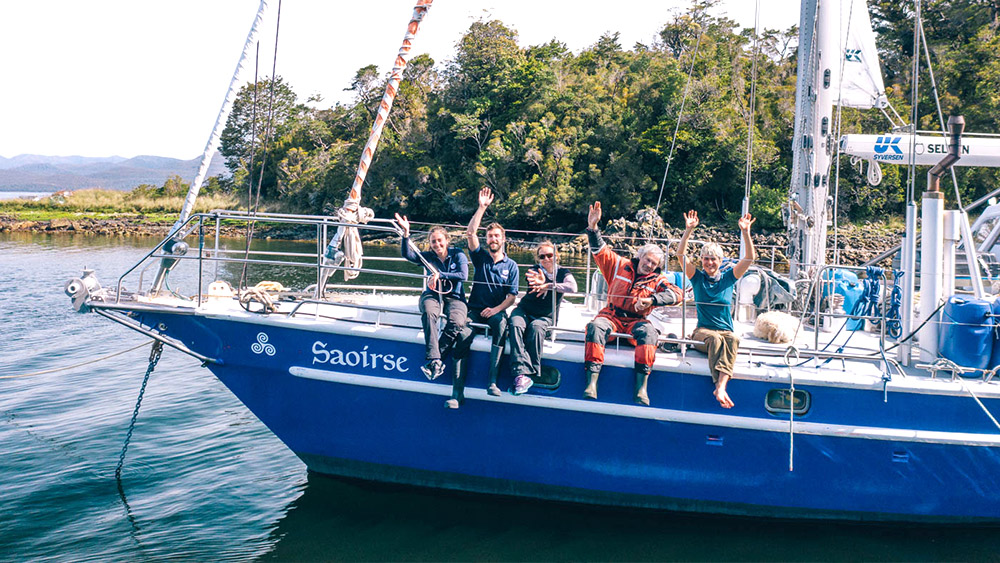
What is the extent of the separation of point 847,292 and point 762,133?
35.2 metres

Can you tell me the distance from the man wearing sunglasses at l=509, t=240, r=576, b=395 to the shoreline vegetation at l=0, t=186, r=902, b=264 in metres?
17.5

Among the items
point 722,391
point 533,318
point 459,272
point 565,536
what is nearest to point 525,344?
point 533,318

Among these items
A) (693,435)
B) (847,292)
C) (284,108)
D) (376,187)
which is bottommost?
(693,435)

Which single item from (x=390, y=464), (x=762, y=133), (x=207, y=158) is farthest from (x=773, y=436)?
(x=762, y=133)

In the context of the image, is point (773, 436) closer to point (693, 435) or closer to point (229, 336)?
point (693, 435)

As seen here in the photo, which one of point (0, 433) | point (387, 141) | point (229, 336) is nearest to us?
point (229, 336)

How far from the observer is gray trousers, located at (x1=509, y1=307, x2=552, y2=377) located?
673 centimetres

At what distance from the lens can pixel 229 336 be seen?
24.7 feet

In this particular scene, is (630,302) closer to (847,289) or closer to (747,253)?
(747,253)

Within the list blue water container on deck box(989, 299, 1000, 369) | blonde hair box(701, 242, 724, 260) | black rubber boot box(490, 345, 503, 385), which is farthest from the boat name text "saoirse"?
blue water container on deck box(989, 299, 1000, 369)

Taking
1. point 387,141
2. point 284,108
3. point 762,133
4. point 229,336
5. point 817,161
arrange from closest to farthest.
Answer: point 229,336 < point 817,161 < point 762,133 < point 387,141 < point 284,108

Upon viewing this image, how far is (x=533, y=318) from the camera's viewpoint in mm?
6949

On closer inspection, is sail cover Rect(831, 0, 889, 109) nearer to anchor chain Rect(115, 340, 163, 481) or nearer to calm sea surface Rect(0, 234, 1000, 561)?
calm sea surface Rect(0, 234, 1000, 561)

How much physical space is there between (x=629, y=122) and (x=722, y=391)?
38.2 meters
